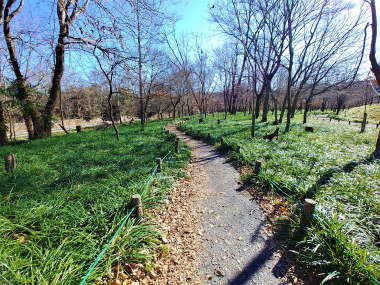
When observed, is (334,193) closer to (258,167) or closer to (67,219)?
(258,167)

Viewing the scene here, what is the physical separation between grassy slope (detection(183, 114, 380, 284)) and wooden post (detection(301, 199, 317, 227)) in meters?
0.16

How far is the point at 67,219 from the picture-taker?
2.79 metres

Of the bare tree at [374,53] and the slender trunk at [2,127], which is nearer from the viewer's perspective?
the bare tree at [374,53]

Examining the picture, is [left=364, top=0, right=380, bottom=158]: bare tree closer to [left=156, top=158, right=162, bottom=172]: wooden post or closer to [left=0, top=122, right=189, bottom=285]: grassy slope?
[left=156, top=158, right=162, bottom=172]: wooden post

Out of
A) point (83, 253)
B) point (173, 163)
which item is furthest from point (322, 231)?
point (173, 163)

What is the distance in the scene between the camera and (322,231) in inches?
102

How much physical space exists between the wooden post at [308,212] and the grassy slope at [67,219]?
8.64 ft

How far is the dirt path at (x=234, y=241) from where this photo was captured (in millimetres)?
2346

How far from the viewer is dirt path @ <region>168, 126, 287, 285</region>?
235 centimetres

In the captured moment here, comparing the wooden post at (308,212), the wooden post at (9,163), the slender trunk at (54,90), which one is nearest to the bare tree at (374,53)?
the wooden post at (308,212)

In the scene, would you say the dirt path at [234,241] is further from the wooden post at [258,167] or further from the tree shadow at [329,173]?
the tree shadow at [329,173]

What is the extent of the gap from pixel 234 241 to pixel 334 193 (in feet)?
9.05

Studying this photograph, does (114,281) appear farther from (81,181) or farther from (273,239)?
(81,181)

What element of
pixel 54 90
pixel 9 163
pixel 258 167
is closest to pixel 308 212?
pixel 258 167
